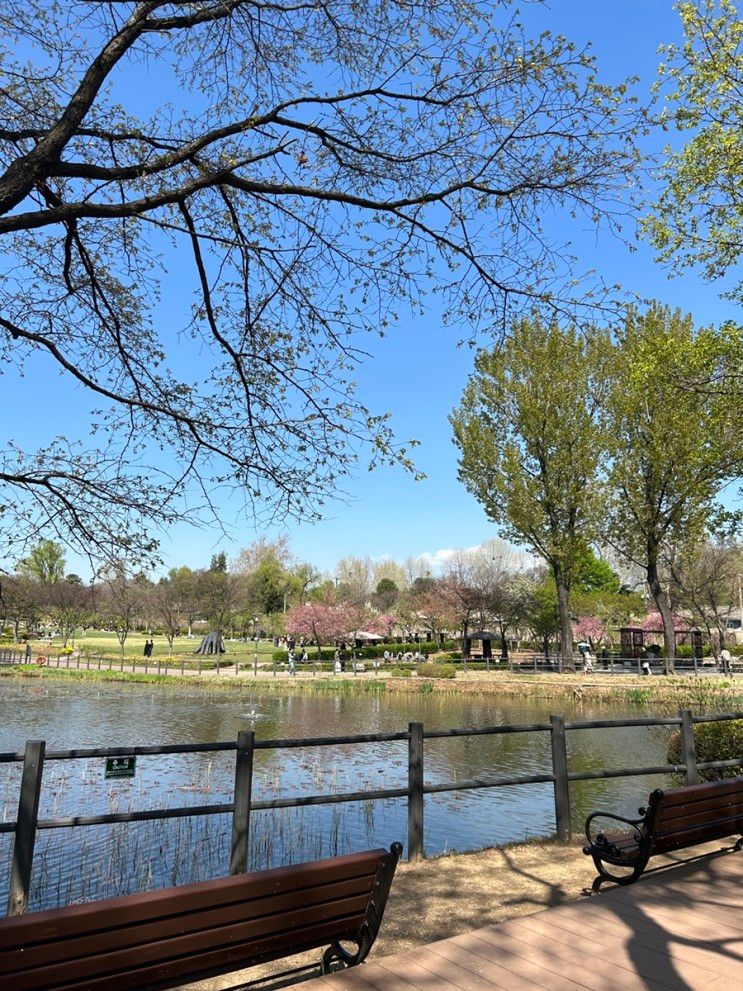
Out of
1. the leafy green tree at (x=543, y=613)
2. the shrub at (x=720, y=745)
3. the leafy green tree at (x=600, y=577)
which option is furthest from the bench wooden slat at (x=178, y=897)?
the leafy green tree at (x=600, y=577)

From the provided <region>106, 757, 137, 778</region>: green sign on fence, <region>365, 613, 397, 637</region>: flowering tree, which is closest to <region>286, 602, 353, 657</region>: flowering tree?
<region>365, 613, 397, 637</region>: flowering tree

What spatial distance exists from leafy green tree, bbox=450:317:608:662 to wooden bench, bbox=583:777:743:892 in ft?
86.5

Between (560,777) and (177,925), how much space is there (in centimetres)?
442

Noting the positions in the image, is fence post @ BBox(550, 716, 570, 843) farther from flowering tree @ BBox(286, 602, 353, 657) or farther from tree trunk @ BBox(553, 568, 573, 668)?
flowering tree @ BBox(286, 602, 353, 657)

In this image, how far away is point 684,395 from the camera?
1342cm

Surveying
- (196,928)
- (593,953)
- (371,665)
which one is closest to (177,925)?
(196,928)

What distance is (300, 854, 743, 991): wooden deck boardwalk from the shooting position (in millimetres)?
3121

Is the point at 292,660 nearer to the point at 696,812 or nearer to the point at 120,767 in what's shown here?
the point at 120,767

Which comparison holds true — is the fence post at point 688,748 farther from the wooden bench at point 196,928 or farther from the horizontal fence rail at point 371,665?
the horizontal fence rail at point 371,665

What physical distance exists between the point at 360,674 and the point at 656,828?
109 feet

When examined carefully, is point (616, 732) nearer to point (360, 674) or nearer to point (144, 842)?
point (144, 842)

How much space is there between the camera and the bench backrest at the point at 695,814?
4.30 meters

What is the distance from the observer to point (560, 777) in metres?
6.06

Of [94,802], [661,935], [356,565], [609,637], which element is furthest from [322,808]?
[356,565]
